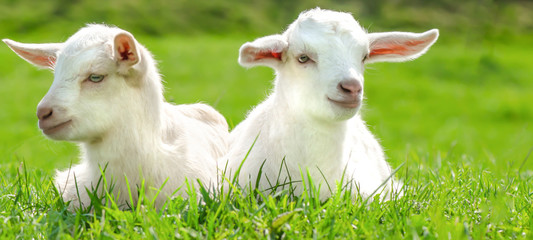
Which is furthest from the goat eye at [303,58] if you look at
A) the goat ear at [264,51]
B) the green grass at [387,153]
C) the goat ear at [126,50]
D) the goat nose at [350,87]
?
the goat ear at [126,50]

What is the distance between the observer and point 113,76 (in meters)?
3.74

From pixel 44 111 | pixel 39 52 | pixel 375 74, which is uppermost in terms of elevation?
pixel 39 52

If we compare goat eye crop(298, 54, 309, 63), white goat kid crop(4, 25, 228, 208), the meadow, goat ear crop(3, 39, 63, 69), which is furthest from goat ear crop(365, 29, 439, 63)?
goat ear crop(3, 39, 63, 69)

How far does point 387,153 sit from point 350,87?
23.1 feet

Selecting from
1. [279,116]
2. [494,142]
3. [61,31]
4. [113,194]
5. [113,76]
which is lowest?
[494,142]

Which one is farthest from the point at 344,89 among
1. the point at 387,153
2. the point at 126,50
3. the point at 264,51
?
the point at 387,153

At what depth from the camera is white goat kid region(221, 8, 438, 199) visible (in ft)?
12.2

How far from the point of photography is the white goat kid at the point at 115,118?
3.64 meters

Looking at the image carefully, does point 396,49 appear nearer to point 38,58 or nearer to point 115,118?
point 115,118

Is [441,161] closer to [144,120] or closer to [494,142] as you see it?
[144,120]

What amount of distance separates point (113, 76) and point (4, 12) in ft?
135

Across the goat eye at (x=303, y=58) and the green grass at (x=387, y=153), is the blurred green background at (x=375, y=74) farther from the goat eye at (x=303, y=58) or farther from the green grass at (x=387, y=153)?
the goat eye at (x=303, y=58)

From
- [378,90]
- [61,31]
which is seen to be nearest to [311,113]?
[378,90]

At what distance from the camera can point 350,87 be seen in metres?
3.59
